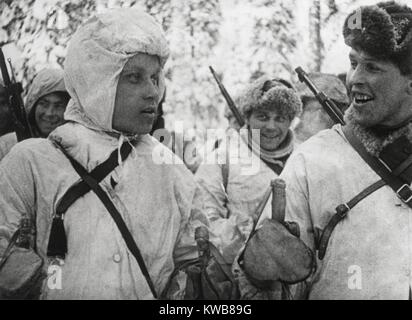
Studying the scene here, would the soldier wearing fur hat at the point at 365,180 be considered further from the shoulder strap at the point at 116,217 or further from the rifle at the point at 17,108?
the rifle at the point at 17,108

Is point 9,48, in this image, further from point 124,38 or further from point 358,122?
point 358,122

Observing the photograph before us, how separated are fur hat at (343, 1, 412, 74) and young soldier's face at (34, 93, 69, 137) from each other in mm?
1747

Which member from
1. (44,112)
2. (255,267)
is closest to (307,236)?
(255,267)

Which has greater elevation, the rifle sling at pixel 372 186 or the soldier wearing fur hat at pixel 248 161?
the rifle sling at pixel 372 186

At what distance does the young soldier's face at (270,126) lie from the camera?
3799mm

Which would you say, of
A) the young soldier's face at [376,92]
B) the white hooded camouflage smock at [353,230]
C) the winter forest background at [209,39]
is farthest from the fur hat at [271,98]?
the white hooded camouflage smock at [353,230]

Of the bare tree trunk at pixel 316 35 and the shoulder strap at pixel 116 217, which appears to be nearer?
the shoulder strap at pixel 116 217

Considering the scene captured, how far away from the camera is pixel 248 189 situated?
360cm

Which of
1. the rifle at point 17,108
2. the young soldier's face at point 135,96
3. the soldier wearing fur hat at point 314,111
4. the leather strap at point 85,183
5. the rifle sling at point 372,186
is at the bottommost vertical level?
the soldier wearing fur hat at point 314,111

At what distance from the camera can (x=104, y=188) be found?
7.93ft

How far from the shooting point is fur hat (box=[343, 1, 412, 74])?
251 centimetres

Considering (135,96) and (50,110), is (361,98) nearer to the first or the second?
(135,96)

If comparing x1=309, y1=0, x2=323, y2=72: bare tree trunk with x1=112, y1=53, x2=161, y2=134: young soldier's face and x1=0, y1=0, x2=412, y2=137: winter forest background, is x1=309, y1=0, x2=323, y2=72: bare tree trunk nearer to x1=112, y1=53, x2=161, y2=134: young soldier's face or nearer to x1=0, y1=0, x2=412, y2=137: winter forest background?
x1=0, y1=0, x2=412, y2=137: winter forest background
